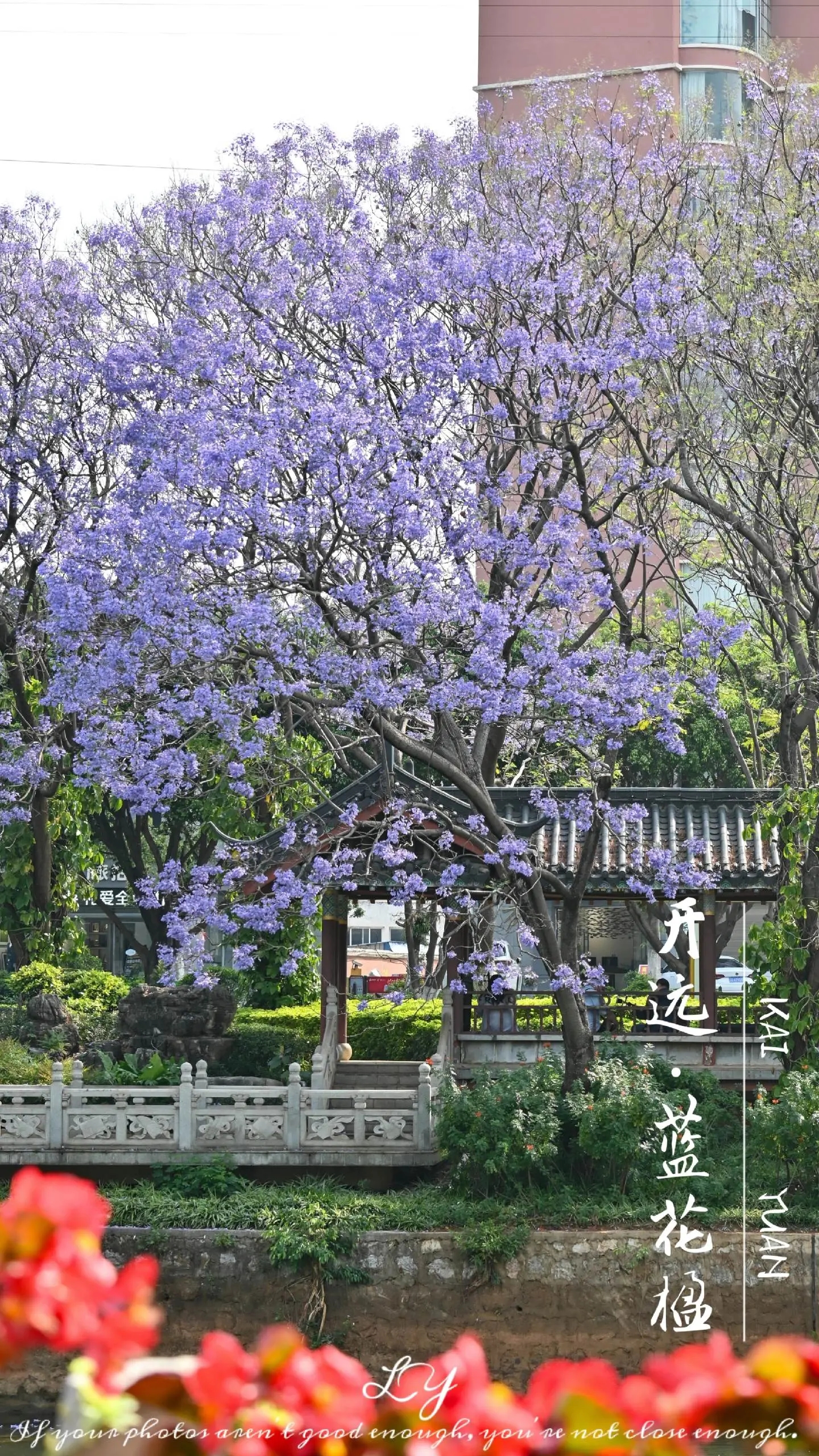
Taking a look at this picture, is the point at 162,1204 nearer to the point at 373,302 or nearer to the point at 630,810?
the point at 630,810

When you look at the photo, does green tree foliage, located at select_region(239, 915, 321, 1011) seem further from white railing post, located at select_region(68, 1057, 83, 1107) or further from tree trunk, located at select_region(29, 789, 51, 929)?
white railing post, located at select_region(68, 1057, 83, 1107)

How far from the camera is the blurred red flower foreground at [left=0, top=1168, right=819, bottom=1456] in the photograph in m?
1.91

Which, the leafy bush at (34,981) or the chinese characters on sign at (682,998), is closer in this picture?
the chinese characters on sign at (682,998)

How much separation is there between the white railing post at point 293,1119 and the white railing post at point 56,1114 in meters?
2.24

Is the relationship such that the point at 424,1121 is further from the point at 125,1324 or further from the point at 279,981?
the point at 125,1324

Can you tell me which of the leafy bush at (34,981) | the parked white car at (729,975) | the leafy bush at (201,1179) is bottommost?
the leafy bush at (201,1179)

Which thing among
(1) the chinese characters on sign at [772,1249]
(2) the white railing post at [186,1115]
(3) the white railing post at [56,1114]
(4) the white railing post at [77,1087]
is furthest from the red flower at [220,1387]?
(4) the white railing post at [77,1087]

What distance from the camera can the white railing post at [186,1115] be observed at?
14.9 m

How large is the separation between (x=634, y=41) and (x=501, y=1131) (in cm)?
3326

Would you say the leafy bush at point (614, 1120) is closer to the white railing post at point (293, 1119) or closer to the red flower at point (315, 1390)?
the white railing post at point (293, 1119)

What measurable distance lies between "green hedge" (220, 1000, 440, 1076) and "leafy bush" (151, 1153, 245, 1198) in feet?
11.2

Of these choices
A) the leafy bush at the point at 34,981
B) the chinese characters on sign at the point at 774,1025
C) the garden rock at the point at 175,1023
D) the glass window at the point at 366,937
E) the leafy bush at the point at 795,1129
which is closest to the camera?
the chinese characters on sign at the point at 774,1025

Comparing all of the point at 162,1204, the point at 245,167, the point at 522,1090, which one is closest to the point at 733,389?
the point at 245,167

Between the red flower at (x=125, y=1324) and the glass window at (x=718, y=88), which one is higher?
the glass window at (x=718, y=88)
